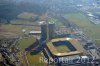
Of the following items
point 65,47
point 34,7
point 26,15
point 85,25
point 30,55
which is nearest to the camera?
point 30,55

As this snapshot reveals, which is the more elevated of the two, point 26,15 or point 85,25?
point 26,15

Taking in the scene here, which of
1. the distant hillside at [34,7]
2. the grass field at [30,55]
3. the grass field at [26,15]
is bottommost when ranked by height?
the grass field at [30,55]

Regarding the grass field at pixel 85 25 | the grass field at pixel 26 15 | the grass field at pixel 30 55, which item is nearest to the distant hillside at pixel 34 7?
the grass field at pixel 26 15

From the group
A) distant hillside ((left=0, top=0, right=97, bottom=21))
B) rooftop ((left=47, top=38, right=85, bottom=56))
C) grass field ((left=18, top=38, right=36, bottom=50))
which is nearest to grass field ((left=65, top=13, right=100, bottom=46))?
distant hillside ((left=0, top=0, right=97, bottom=21))

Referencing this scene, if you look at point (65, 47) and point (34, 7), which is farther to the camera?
point (34, 7)

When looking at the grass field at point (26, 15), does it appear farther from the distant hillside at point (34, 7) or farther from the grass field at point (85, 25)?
the grass field at point (85, 25)

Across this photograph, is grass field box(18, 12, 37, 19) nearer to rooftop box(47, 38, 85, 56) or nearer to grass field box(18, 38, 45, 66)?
grass field box(18, 38, 45, 66)

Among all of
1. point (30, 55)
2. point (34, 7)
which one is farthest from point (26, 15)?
point (30, 55)

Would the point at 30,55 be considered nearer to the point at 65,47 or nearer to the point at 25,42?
the point at 25,42
